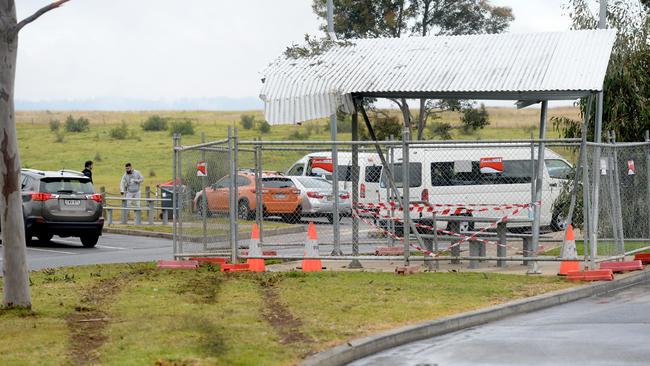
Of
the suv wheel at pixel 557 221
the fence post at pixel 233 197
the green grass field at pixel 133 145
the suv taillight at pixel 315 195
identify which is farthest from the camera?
the green grass field at pixel 133 145

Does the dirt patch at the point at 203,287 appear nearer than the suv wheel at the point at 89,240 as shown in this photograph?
Yes

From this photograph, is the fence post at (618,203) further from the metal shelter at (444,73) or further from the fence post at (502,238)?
the fence post at (502,238)

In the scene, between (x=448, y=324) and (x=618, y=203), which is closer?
(x=448, y=324)

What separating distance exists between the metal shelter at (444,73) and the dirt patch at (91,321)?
4.37m

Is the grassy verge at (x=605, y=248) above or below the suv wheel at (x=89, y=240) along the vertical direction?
above

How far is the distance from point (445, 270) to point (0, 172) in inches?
312

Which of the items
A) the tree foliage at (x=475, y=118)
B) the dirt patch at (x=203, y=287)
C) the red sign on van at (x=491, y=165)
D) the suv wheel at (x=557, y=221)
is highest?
the tree foliage at (x=475, y=118)

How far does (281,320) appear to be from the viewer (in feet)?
42.0

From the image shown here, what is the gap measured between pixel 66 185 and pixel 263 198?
4.18m

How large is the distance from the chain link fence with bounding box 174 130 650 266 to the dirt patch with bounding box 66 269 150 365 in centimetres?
241

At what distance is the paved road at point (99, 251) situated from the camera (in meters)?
22.6

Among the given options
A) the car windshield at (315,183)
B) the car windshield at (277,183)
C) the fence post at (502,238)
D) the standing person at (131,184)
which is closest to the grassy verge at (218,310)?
the fence post at (502,238)

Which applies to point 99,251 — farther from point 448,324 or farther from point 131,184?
point 448,324

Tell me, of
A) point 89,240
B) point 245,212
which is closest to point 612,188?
point 245,212
